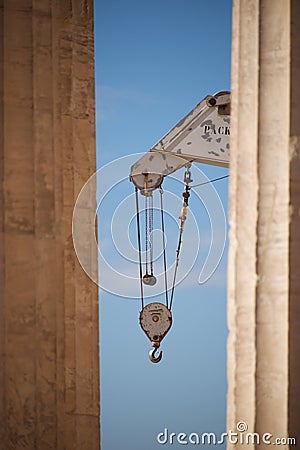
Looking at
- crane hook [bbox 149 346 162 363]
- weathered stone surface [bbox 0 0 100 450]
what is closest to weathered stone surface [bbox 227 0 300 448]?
weathered stone surface [bbox 0 0 100 450]

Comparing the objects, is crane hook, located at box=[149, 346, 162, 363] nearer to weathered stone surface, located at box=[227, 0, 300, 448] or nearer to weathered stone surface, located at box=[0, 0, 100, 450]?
weathered stone surface, located at box=[0, 0, 100, 450]

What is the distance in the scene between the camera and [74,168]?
452cm

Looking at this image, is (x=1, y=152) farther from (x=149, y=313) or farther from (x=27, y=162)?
(x=149, y=313)

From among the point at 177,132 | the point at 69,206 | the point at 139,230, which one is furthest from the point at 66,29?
the point at 139,230

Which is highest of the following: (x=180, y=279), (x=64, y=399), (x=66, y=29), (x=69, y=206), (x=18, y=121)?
(x=66, y=29)

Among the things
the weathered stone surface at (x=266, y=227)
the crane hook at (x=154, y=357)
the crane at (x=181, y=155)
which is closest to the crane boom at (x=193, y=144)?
the crane at (x=181, y=155)

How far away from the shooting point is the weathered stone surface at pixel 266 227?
2.60m

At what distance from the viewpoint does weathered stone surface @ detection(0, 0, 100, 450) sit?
4.31m

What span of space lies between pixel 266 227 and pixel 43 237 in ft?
6.21

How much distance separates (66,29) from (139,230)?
1.90 m

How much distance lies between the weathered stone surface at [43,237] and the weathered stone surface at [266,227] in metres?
1.78

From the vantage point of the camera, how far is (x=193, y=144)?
232 inches

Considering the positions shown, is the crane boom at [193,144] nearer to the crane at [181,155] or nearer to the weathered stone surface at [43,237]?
the crane at [181,155]

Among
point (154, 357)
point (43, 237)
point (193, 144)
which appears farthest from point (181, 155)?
point (43, 237)
